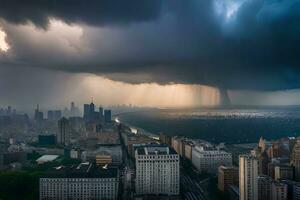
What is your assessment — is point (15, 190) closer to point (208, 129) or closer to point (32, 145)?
point (32, 145)

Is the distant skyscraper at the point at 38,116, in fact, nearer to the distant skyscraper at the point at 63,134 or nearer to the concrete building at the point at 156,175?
the distant skyscraper at the point at 63,134

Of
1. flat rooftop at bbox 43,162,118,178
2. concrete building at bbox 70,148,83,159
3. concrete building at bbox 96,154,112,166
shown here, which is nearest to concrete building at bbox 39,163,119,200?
flat rooftop at bbox 43,162,118,178

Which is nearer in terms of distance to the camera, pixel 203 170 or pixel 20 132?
pixel 203 170

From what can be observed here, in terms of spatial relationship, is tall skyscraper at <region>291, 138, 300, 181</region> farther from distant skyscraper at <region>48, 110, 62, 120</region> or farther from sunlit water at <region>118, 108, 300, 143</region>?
distant skyscraper at <region>48, 110, 62, 120</region>

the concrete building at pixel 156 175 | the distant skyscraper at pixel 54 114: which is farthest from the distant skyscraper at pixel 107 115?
the concrete building at pixel 156 175

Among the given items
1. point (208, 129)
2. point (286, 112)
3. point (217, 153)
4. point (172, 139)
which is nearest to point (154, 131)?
point (208, 129)

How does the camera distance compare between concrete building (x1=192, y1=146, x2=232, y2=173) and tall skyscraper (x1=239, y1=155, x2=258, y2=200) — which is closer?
tall skyscraper (x1=239, y1=155, x2=258, y2=200)
